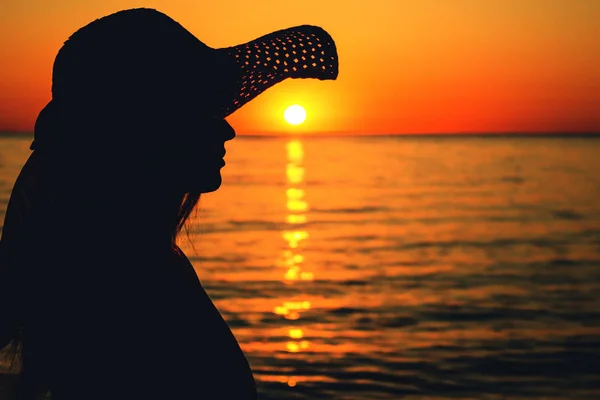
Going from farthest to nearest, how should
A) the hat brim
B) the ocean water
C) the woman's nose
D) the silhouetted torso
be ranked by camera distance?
the ocean water, the hat brim, the woman's nose, the silhouetted torso

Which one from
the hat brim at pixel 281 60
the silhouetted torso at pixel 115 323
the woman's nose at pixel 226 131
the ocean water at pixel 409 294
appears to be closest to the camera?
the silhouetted torso at pixel 115 323

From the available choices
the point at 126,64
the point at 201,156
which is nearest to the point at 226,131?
the point at 201,156

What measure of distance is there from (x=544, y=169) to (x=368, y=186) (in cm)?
2103

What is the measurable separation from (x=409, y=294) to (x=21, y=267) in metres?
15.4

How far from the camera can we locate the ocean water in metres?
10.9

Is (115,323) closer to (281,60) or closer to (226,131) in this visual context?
(226,131)

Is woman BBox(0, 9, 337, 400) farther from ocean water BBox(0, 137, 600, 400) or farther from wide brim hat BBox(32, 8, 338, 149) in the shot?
ocean water BBox(0, 137, 600, 400)

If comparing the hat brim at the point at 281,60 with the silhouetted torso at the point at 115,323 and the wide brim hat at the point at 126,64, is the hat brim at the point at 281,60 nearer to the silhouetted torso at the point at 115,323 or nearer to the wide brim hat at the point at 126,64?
the wide brim hat at the point at 126,64

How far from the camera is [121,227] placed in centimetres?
127

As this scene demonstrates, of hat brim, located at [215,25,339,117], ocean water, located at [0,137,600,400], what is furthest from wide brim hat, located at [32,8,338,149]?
ocean water, located at [0,137,600,400]

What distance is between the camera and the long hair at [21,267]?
4.32 ft

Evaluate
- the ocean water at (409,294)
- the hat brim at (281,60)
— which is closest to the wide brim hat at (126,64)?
the hat brim at (281,60)

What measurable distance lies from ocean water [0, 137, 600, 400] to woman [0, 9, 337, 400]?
157 inches

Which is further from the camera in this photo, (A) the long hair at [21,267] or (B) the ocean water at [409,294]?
(B) the ocean water at [409,294]
